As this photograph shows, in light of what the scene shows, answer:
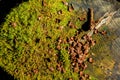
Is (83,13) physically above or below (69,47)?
above

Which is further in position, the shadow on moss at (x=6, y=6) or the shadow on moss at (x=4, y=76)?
the shadow on moss at (x=6, y=6)

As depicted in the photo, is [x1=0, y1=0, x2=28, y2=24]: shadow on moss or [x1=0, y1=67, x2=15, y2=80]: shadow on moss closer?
[x1=0, y1=67, x2=15, y2=80]: shadow on moss

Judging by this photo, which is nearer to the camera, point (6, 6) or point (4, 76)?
point (4, 76)

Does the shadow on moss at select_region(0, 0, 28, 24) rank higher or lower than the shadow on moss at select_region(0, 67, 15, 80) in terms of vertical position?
higher

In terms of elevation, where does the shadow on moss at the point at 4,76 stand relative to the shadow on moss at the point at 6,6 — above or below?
below

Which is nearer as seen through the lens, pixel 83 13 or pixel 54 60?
pixel 54 60

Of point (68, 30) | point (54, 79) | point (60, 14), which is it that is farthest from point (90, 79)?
point (60, 14)

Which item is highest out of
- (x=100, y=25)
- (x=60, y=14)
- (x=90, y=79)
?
(x=60, y=14)

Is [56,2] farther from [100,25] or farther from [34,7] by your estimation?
[100,25]

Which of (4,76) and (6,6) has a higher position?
(6,6)
